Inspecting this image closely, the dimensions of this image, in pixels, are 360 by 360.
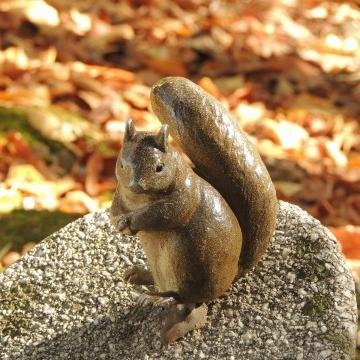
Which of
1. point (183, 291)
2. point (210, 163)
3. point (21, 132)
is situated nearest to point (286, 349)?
point (183, 291)

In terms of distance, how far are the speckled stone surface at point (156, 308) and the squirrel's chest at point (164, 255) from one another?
14 centimetres

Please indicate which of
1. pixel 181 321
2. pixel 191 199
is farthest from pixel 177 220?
pixel 181 321

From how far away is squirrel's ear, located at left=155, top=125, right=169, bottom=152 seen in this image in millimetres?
1418

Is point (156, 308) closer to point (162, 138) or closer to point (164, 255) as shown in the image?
point (164, 255)

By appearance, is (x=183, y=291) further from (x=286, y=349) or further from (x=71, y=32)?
(x=71, y=32)

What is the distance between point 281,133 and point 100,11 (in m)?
1.29

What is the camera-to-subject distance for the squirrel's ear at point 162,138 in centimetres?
142

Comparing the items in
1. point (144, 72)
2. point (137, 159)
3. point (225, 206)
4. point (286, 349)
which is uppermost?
point (137, 159)

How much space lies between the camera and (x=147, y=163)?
4.65ft

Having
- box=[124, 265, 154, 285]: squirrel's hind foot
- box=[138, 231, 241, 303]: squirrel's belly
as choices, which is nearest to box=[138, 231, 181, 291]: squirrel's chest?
box=[138, 231, 241, 303]: squirrel's belly

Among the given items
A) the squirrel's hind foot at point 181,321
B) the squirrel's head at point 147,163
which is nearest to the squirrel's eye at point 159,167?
the squirrel's head at point 147,163

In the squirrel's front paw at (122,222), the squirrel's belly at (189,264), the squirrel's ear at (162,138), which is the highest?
the squirrel's ear at (162,138)

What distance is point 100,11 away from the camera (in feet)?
13.2

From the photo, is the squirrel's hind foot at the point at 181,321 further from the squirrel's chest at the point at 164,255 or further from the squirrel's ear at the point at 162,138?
the squirrel's ear at the point at 162,138
